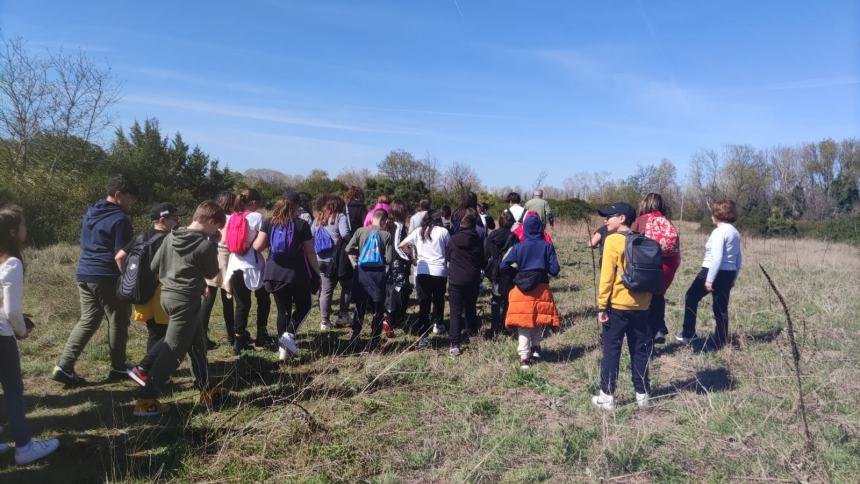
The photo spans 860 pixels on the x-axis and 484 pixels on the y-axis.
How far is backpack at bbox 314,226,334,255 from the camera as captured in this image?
648 cm

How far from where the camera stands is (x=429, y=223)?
6.08m

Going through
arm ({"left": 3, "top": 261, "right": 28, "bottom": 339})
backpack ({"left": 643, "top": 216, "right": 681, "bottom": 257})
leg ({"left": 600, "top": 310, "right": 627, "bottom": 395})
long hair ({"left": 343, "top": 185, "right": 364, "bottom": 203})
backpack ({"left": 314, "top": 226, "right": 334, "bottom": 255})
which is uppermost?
long hair ({"left": 343, "top": 185, "right": 364, "bottom": 203})

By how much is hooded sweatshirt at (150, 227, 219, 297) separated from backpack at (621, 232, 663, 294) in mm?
3472

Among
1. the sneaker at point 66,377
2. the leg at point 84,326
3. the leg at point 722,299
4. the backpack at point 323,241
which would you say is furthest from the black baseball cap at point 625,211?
the sneaker at point 66,377

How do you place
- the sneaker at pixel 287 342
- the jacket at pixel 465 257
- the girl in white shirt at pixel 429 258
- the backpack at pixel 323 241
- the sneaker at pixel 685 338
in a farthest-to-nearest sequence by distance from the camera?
the backpack at pixel 323 241 < the sneaker at pixel 685 338 < the girl in white shirt at pixel 429 258 < the jacket at pixel 465 257 < the sneaker at pixel 287 342

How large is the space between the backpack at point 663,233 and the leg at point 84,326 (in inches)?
224

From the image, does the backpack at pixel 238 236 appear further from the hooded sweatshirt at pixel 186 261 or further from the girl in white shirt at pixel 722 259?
the girl in white shirt at pixel 722 259

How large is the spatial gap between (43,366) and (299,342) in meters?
2.64

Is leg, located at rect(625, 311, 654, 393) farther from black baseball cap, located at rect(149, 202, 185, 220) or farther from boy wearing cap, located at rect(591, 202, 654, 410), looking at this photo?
black baseball cap, located at rect(149, 202, 185, 220)

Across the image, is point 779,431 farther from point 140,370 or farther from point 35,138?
point 35,138

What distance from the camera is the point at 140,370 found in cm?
403

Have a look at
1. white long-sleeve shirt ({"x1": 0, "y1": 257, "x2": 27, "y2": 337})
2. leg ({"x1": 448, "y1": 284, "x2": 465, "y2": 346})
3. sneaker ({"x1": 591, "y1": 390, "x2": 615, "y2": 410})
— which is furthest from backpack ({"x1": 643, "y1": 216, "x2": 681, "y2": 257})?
white long-sleeve shirt ({"x1": 0, "y1": 257, "x2": 27, "y2": 337})

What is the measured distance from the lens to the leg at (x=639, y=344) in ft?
13.6

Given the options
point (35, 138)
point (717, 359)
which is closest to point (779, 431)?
point (717, 359)
